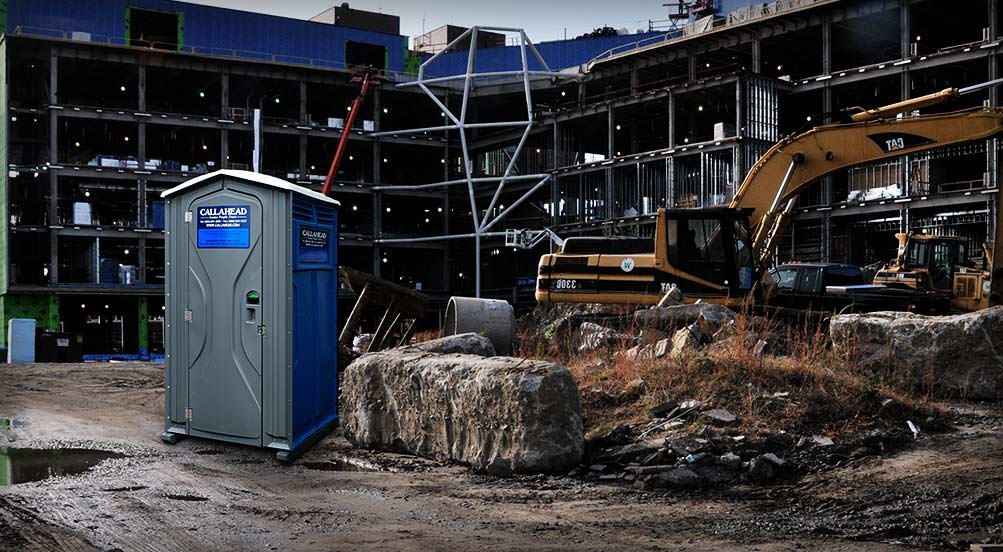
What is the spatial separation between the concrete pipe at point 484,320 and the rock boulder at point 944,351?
6.06 m

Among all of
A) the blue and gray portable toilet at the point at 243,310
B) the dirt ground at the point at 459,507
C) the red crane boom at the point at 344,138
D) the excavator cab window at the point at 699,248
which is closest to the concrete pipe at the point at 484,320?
the excavator cab window at the point at 699,248

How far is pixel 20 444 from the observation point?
10344 mm

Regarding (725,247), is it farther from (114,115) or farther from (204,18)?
(204,18)

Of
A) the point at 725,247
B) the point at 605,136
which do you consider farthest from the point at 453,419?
the point at 605,136

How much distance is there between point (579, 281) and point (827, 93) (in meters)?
24.8

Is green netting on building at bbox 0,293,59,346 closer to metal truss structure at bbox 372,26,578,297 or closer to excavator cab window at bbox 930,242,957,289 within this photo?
metal truss structure at bbox 372,26,578,297

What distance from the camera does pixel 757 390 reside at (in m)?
10.5

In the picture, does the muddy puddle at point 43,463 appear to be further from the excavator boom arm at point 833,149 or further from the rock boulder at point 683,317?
the excavator boom arm at point 833,149

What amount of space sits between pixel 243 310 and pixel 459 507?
3.45 m

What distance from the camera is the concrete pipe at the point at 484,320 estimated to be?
16.5 meters

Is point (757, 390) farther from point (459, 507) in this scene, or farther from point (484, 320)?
point (484, 320)

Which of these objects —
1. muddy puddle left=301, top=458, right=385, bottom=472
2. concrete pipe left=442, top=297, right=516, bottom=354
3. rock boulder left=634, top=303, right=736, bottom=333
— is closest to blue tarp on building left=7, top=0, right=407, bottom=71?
concrete pipe left=442, top=297, right=516, bottom=354

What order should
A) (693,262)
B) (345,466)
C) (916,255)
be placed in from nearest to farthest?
1. (345,466)
2. (693,262)
3. (916,255)

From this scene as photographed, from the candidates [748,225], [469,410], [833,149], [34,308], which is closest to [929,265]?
[833,149]
